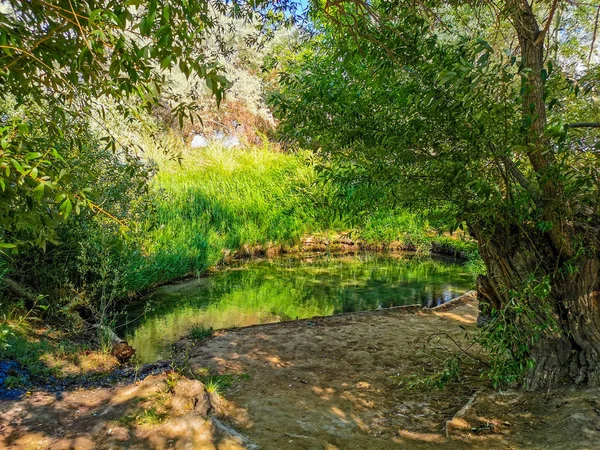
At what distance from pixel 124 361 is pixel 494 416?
14.3ft

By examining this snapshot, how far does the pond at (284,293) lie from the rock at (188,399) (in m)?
2.51

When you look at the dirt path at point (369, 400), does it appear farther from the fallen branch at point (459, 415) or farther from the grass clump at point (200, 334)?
the grass clump at point (200, 334)

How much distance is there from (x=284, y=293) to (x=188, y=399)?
6.40 meters

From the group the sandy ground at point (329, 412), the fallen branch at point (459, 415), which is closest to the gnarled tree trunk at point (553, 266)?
the sandy ground at point (329, 412)

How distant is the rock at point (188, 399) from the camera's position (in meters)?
3.19

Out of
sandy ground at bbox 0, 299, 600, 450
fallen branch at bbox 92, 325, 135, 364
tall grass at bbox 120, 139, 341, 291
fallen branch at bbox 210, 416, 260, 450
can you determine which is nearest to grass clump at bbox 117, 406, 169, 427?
sandy ground at bbox 0, 299, 600, 450

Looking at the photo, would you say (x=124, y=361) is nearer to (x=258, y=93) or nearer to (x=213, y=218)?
(x=213, y=218)

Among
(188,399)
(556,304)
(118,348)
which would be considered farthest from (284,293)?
(556,304)

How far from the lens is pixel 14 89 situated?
244 centimetres

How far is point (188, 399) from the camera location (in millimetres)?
3285

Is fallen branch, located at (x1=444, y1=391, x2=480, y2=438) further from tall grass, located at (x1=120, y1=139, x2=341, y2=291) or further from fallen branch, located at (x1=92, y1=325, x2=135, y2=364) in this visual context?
tall grass, located at (x1=120, y1=139, x2=341, y2=291)

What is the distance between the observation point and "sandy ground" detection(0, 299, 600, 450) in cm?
296

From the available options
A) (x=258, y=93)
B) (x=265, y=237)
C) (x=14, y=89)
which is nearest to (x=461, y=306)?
(x=14, y=89)

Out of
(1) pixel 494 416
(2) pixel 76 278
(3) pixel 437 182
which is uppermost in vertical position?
(3) pixel 437 182
